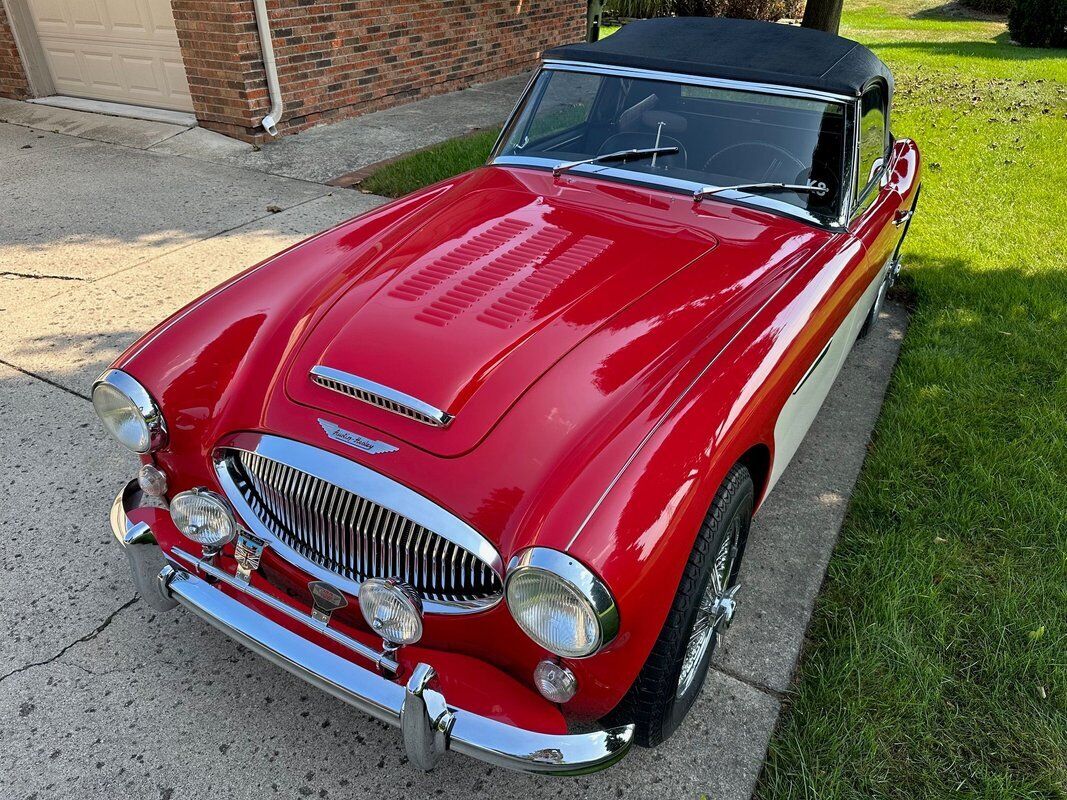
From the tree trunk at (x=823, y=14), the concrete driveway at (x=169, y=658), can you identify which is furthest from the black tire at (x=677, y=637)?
the tree trunk at (x=823, y=14)

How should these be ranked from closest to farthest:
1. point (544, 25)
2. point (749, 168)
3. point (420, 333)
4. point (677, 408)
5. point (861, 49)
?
point (677, 408) → point (420, 333) → point (749, 168) → point (861, 49) → point (544, 25)

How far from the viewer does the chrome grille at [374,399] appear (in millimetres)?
1949

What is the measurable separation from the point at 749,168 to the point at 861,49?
1.18m

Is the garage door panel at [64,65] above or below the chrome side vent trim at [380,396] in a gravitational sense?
below

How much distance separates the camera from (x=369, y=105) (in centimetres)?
795

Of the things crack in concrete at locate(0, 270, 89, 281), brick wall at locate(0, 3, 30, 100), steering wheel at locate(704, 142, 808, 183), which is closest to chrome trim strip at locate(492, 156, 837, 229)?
steering wheel at locate(704, 142, 808, 183)

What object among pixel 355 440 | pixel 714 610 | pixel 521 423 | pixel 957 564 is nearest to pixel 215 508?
pixel 355 440

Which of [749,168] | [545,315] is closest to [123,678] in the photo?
[545,315]

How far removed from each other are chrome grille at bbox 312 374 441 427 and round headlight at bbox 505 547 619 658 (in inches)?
18.2

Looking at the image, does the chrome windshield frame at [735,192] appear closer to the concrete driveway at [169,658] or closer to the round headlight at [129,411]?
the concrete driveway at [169,658]

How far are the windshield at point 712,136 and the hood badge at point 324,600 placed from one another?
6.29ft

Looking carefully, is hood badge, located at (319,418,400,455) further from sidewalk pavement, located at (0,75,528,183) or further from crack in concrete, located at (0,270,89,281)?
sidewalk pavement, located at (0,75,528,183)

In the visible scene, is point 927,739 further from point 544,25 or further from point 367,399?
point 544,25

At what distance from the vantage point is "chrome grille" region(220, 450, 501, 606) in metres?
1.86
